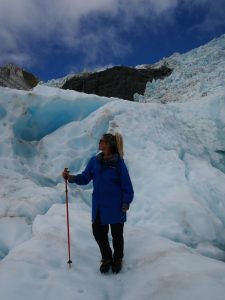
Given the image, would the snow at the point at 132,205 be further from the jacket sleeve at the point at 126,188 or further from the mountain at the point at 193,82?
the mountain at the point at 193,82

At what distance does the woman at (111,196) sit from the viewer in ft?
12.5

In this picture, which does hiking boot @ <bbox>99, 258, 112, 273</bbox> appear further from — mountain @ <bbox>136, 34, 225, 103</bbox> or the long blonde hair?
mountain @ <bbox>136, 34, 225, 103</bbox>

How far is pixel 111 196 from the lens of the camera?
150 inches

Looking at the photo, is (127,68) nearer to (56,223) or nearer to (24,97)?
(24,97)

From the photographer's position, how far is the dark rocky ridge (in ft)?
68.4

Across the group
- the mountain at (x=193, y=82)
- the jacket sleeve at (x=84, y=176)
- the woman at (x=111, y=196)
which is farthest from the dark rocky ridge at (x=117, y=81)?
the woman at (x=111, y=196)

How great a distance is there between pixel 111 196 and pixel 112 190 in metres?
0.05

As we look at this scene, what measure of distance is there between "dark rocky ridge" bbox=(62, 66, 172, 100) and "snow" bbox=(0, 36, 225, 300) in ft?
38.1

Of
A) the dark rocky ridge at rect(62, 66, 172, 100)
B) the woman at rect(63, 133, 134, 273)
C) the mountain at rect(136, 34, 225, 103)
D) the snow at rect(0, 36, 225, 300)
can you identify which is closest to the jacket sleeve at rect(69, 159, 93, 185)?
the woman at rect(63, 133, 134, 273)

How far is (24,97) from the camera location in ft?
24.2

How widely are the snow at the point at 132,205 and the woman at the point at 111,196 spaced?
0.19 meters

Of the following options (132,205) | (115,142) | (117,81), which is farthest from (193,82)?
(115,142)

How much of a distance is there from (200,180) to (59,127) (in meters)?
2.57

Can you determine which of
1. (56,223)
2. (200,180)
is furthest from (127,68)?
(56,223)
